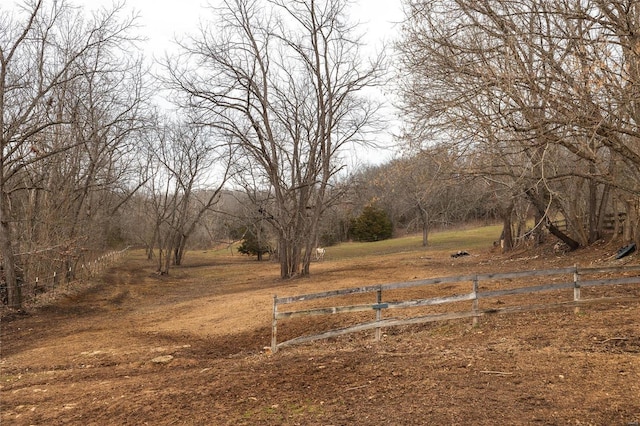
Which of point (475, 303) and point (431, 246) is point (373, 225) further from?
point (475, 303)

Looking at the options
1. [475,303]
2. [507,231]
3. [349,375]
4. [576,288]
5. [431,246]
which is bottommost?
[431,246]

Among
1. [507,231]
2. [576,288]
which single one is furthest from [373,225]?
[576,288]

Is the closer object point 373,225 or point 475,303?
point 475,303

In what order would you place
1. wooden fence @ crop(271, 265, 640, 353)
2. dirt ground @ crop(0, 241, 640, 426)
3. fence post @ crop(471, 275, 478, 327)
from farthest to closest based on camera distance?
fence post @ crop(471, 275, 478, 327) < wooden fence @ crop(271, 265, 640, 353) < dirt ground @ crop(0, 241, 640, 426)

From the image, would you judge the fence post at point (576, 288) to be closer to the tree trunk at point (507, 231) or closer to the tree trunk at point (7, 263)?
the tree trunk at point (7, 263)

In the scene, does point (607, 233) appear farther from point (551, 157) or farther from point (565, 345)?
point (565, 345)

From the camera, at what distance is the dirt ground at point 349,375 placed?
522 centimetres

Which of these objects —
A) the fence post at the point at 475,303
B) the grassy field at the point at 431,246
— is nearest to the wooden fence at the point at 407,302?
the fence post at the point at 475,303

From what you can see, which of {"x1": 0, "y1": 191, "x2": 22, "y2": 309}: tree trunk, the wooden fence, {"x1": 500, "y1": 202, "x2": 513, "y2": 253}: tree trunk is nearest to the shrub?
{"x1": 500, "y1": 202, "x2": 513, "y2": 253}: tree trunk

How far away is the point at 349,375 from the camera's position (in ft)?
22.1

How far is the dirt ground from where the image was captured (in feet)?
17.1

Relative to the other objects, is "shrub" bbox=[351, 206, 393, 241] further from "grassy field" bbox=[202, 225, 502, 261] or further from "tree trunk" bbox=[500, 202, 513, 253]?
"tree trunk" bbox=[500, 202, 513, 253]

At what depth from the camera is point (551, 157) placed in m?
13.6

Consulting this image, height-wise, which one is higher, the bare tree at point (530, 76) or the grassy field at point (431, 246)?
the bare tree at point (530, 76)
